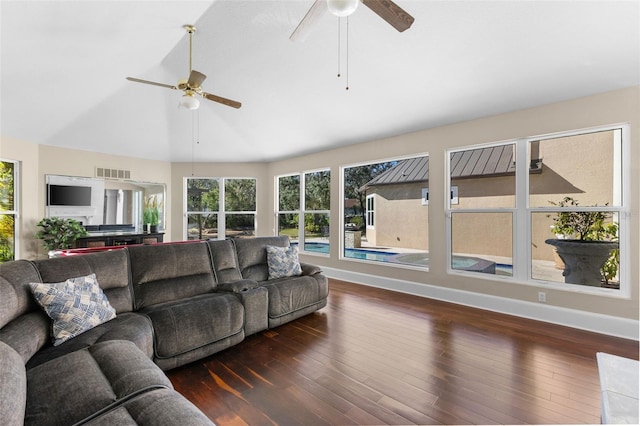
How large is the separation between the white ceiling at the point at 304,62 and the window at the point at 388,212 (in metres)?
0.66

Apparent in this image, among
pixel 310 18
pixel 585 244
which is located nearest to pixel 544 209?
pixel 585 244

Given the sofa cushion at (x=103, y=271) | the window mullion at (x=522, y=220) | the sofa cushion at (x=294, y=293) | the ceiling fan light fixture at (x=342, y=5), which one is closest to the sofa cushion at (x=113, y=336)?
the sofa cushion at (x=103, y=271)

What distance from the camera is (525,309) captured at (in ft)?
11.5

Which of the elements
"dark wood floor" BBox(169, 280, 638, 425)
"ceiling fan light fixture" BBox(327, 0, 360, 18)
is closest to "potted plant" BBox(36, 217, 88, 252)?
"dark wood floor" BBox(169, 280, 638, 425)

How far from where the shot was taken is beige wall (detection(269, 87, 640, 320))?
9.64 ft

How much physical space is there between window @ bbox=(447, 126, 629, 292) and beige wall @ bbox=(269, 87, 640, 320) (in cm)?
11

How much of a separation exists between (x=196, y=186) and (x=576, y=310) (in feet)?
23.7

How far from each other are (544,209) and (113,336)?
14.9 ft

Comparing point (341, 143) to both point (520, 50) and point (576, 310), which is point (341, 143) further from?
point (576, 310)

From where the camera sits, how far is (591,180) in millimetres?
3234

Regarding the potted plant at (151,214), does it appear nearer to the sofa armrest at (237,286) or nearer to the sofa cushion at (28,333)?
the sofa armrest at (237,286)

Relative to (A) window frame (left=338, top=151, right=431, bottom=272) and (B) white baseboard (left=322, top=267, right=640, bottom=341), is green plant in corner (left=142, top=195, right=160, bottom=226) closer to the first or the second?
(A) window frame (left=338, top=151, right=431, bottom=272)

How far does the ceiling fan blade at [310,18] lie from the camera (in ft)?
6.33

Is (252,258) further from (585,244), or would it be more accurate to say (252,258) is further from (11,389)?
(585,244)
